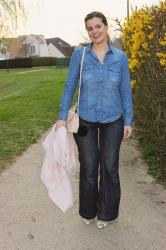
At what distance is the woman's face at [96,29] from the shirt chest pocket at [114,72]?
0.23 m

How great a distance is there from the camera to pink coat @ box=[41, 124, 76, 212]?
4234mm

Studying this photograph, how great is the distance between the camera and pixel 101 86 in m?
4.16

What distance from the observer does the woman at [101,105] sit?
416 centimetres

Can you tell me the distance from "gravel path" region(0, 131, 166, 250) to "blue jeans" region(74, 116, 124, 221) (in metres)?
0.17

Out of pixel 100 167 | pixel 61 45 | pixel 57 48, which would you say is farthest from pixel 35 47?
pixel 100 167

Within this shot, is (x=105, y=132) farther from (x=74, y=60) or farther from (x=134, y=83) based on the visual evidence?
(x=134, y=83)

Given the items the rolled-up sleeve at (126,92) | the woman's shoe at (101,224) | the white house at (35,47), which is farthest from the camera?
the white house at (35,47)

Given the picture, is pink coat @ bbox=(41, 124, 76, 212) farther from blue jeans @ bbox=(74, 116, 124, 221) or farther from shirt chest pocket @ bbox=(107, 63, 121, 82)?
shirt chest pocket @ bbox=(107, 63, 121, 82)

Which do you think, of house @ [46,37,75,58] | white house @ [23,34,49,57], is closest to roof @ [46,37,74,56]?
house @ [46,37,75,58]

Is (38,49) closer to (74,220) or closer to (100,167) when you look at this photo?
(74,220)

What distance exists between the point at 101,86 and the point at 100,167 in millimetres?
759

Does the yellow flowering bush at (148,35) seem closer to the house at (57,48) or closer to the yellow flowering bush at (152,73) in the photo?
the yellow flowering bush at (152,73)

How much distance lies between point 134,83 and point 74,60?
3.05m

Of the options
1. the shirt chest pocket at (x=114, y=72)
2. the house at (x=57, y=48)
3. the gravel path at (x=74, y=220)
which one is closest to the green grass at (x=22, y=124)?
the gravel path at (x=74, y=220)
